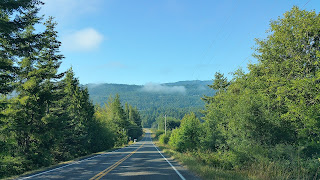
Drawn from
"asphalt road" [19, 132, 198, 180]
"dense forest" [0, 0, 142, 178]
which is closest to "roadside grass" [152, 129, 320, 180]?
"asphalt road" [19, 132, 198, 180]

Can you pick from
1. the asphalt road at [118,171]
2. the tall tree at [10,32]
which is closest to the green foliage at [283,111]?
the asphalt road at [118,171]

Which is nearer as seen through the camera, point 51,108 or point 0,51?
point 0,51

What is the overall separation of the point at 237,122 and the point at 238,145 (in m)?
1.55

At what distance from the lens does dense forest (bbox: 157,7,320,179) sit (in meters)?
13.4

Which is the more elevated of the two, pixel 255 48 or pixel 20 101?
pixel 255 48

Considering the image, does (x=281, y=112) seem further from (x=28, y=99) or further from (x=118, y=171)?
(x=28, y=99)

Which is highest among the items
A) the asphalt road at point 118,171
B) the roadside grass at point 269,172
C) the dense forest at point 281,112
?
the dense forest at point 281,112

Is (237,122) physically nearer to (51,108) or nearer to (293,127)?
(293,127)

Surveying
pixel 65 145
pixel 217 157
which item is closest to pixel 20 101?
pixel 65 145

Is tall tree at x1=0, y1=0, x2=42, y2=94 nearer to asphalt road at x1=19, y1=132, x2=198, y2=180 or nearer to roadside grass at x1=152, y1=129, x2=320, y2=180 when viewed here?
asphalt road at x1=19, y1=132, x2=198, y2=180

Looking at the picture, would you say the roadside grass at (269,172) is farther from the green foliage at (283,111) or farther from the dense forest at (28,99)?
the dense forest at (28,99)

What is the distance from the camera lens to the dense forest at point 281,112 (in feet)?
44.1

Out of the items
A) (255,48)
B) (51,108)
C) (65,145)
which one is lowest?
(65,145)

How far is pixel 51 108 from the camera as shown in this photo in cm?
2919
